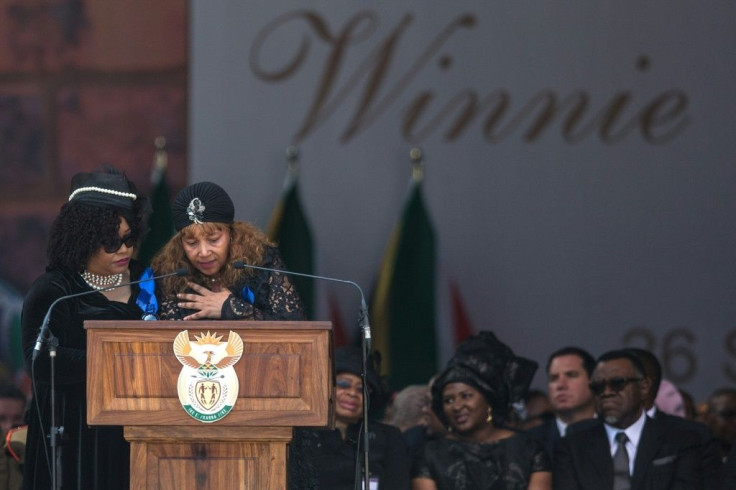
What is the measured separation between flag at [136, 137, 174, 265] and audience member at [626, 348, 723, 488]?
349 cm

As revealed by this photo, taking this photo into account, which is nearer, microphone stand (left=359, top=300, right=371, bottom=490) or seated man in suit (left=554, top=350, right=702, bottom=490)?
microphone stand (left=359, top=300, right=371, bottom=490)

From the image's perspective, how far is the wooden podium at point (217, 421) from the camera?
3.91 m

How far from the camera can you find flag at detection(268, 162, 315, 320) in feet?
30.1

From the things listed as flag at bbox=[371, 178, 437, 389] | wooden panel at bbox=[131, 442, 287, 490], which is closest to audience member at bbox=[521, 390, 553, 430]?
flag at bbox=[371, 178, 437, 389]

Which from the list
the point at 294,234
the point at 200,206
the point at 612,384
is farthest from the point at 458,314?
the point at 200,206

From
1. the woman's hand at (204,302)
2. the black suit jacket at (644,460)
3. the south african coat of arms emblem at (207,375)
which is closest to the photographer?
the south african coat of arms emblem at (207,375)

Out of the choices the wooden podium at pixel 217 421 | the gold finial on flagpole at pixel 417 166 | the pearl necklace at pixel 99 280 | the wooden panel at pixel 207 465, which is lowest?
the wooden panel at pixel 207 465

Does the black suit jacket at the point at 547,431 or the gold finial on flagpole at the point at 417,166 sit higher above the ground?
the gold finial on flagpole at the point at 417,166

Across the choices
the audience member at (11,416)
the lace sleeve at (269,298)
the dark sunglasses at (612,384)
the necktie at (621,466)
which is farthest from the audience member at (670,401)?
the lace sleeve at (269,298)

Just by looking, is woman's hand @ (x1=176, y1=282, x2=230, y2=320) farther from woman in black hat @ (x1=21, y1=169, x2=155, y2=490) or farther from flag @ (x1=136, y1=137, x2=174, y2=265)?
flag @ (x1=136, y1=137, x2=174, y2=265)

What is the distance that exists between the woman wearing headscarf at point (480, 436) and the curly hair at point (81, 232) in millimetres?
1896

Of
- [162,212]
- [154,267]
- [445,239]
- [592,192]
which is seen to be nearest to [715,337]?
[592,192]

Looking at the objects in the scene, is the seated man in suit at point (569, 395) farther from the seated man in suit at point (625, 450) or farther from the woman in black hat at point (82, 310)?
the woman in black hat at point (82, 310)

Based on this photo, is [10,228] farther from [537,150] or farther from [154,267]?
[154,267]
